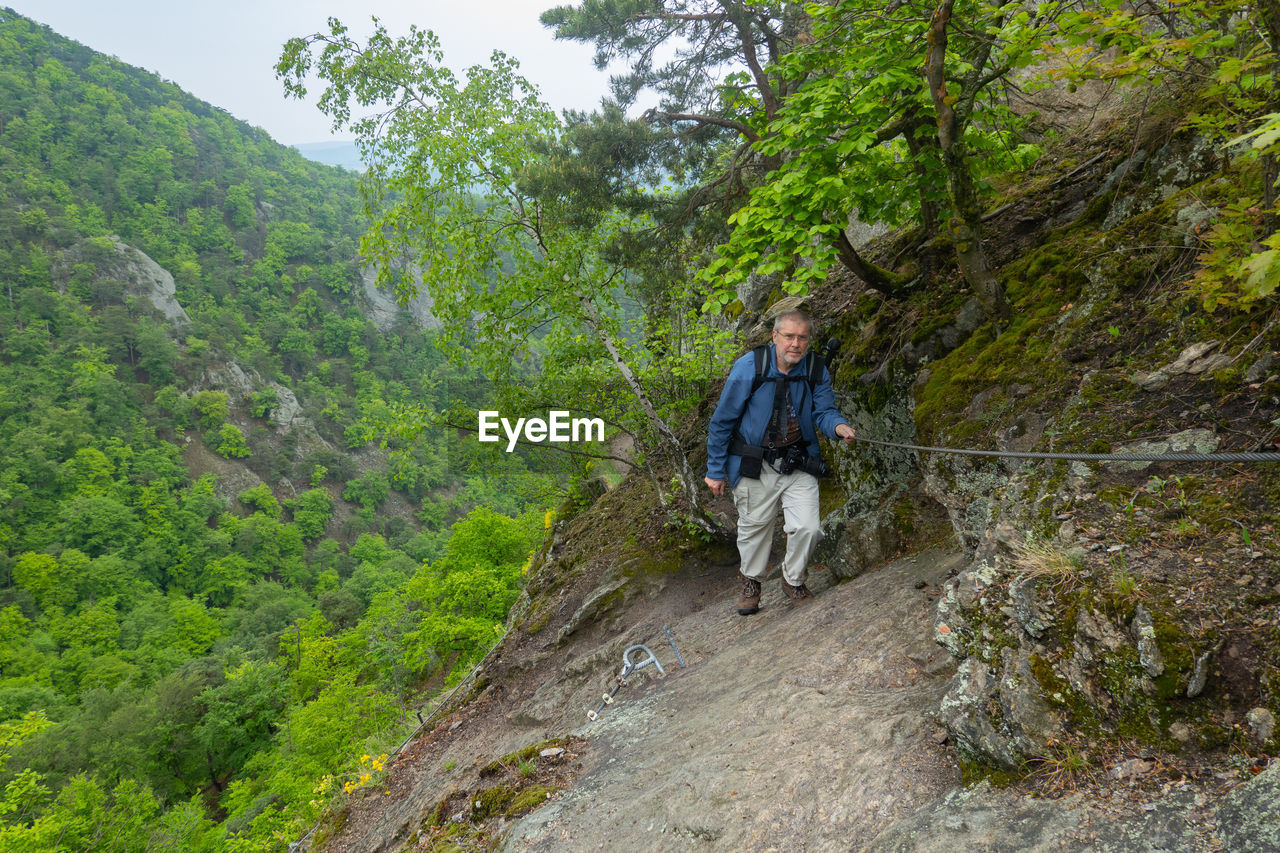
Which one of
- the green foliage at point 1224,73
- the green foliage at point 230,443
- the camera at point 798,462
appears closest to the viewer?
the green foliage at point 1224,73

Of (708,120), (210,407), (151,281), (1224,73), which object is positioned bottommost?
(1224,73)

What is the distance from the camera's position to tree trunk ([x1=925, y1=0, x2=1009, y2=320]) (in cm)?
381

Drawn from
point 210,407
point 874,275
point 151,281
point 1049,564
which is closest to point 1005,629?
point 1049,564

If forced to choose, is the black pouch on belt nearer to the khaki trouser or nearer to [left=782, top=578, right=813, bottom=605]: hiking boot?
the khaki trouser

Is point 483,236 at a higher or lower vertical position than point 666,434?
higher

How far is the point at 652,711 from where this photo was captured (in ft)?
14.4

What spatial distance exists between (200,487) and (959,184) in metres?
92.6

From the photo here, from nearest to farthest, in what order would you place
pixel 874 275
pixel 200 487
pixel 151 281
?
pixel 874 275
pixel 200 487
pixel 151 281

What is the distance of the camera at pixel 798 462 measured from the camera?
450 centimetres

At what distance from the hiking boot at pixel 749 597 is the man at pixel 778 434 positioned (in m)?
0.54

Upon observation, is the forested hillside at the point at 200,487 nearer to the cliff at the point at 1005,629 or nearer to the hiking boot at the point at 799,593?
the cliff at the point at 1005,629

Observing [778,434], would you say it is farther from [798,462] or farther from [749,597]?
[749,597]

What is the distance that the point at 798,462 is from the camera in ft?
14.8

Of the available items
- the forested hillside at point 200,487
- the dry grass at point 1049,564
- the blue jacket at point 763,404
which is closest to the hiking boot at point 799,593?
the blue jacket at point 763,404
